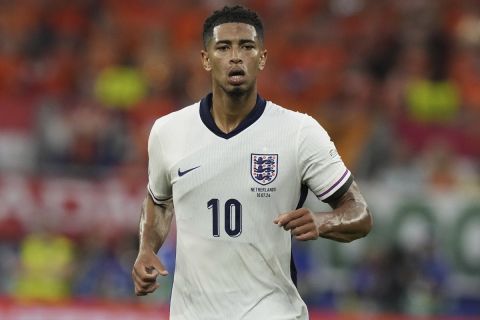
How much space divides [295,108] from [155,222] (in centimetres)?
798

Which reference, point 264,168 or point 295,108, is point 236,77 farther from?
point 295,108

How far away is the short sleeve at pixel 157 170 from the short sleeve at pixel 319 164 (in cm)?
62

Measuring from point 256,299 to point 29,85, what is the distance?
10.0 m

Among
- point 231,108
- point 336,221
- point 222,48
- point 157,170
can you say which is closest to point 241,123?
point 231,108

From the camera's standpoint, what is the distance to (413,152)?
43.8 ft

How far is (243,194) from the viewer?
18.2 feet

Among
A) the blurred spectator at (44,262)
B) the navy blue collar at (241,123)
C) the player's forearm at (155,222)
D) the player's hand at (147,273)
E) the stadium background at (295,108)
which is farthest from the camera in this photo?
the blurred spectator at (44,262)

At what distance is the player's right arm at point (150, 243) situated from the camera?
551 centimetres

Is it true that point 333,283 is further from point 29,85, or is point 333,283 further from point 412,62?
point 29,85

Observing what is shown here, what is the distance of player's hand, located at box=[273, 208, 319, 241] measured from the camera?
516 cm

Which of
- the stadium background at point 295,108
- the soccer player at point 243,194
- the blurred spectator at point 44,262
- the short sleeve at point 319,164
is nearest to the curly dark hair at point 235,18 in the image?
the soccer player at point 243,194

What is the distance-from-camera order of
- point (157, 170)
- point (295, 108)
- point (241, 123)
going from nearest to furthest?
point (241, 123), point (157, 170), point (295, 108)

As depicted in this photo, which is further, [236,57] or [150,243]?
[150,243]

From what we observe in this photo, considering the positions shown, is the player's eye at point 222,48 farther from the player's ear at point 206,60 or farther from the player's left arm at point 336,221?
the player's left arm at point 336,221
